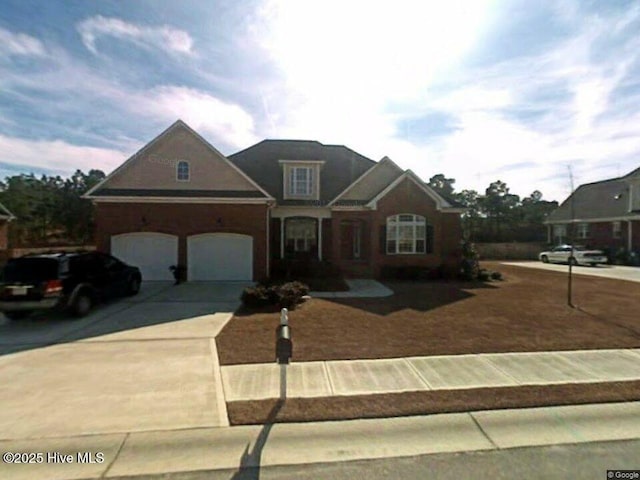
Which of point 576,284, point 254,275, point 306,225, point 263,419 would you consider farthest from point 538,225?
point 263,419

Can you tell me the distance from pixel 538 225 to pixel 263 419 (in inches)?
1759

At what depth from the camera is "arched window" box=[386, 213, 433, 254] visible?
1870cm

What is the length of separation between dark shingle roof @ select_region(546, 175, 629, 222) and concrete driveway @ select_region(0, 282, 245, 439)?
33.1 meters

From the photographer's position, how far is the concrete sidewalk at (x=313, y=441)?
360cm

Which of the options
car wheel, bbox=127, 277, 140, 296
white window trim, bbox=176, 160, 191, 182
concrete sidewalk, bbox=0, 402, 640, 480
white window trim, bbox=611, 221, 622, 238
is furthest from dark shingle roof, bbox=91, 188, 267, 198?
white window trim, bbox=611, 221, 622, 238

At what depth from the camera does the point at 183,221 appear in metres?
16.5

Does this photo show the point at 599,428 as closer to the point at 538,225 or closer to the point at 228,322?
the point at 228,322

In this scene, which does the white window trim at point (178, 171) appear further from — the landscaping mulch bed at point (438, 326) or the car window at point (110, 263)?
the landscaping mulch bed at point (438, 326)

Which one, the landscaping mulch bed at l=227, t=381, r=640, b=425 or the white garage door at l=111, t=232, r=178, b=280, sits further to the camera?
the white garage door at l=111, t=232, r=178, b=280

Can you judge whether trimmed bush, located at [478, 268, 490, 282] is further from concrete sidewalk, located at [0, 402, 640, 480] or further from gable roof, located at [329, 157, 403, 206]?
concrete sidewalk, located at [0, 402, 640, 480]

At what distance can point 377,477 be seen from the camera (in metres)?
3.42

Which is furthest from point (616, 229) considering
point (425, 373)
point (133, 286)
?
point (133, 286)

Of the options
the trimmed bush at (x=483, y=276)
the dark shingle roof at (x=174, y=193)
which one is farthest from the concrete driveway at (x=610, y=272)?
the dark shingle roof at (x=174, y=193)

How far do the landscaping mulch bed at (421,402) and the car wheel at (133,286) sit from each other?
971 centimetres
